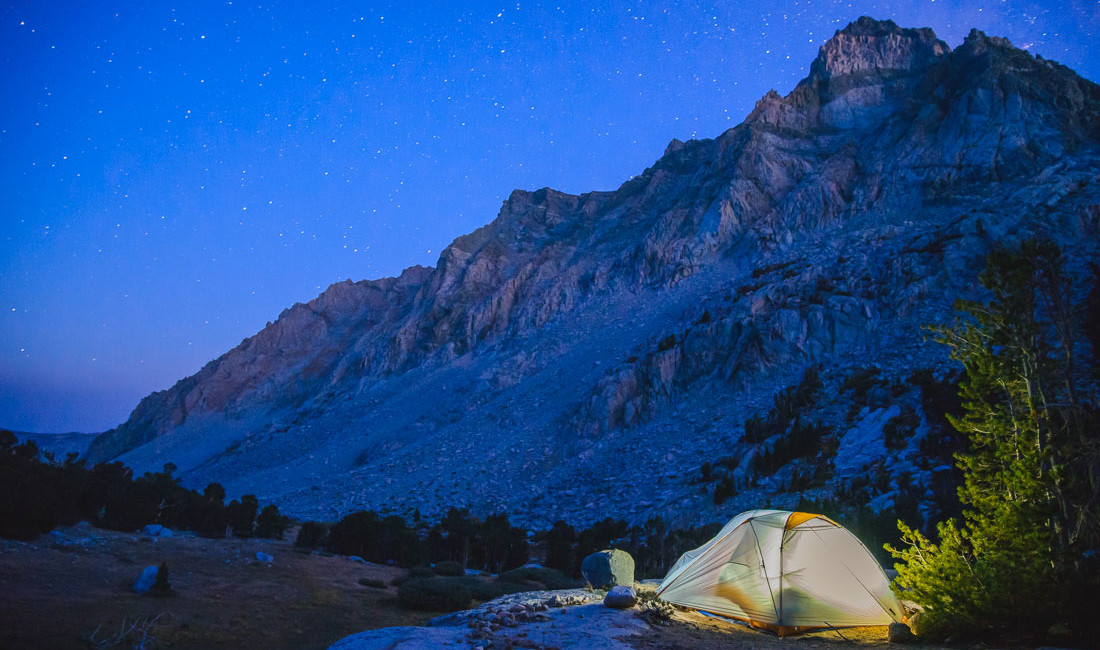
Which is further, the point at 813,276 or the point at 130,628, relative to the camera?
the point at 813,276

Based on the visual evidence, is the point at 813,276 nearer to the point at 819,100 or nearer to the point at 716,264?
the point at 716,264

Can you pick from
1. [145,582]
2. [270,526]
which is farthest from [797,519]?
[270,526]

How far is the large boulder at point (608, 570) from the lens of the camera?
13562 millimetres

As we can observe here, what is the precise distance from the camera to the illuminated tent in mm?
9695

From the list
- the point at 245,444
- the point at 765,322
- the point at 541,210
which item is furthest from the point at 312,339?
the point at 765,322

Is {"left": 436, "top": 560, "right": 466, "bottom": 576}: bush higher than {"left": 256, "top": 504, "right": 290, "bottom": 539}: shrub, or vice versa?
{"left": 256, "top": 504, "right": 290, "bottom": 539}: shrub

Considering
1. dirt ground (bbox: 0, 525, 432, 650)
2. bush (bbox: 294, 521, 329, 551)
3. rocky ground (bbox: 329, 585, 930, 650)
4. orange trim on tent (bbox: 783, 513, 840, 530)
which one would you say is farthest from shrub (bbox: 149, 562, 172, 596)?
orange trim on tent (bbox: 783, 513, 840, 530)

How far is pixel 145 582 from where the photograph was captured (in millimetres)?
10883

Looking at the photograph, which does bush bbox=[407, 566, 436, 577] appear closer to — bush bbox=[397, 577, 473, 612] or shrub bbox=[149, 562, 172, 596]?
bush bbox=[397, 577, 473, 612]

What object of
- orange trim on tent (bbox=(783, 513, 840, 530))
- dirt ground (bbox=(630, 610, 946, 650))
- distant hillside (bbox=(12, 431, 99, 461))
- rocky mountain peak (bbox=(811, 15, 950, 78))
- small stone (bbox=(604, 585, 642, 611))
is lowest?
dirt ground (bbox=(630, 610, 946, 650))

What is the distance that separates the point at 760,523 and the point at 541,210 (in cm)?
7639

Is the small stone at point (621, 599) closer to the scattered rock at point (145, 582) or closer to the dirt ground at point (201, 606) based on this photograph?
the dirt ground at point (201, 606)

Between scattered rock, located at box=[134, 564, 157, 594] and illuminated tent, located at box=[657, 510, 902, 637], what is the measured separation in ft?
32.0

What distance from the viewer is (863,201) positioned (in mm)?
46938
